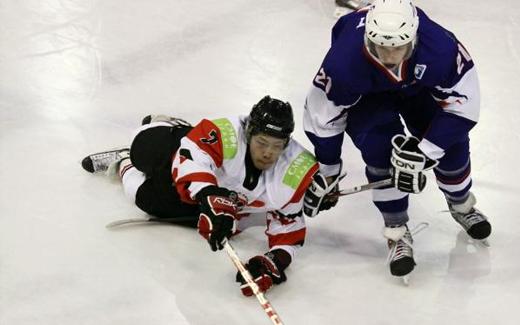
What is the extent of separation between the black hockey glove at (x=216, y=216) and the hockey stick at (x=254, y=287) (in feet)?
0.14

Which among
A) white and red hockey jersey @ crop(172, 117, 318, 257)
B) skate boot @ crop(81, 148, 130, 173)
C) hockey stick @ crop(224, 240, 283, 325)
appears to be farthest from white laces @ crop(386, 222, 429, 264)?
skate boot @ crop(81, 148, 130, 173)

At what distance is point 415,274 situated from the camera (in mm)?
2885

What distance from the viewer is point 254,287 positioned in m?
2.59

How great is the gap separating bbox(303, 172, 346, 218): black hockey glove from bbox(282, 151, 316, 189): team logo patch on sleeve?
44 millimetres

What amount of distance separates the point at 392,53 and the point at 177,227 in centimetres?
100

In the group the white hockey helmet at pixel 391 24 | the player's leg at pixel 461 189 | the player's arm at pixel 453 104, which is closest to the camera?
the white hockey helmet at pixel 391 24

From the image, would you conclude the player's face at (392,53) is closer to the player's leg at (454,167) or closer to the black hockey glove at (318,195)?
the player's leg at (454,167)

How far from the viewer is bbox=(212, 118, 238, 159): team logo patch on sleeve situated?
8.99ft

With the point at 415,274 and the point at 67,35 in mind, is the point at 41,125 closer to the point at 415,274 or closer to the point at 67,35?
the point at 67,35

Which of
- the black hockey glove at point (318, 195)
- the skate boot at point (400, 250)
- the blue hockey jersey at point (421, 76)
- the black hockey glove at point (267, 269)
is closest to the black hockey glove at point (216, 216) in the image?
the black hockey glove at point (267, 269)

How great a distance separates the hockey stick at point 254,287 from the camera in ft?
8.20

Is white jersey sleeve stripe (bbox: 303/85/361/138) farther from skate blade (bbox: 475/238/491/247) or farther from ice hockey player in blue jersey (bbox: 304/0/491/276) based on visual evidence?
skate blade (bbox: 475/238/491/247)

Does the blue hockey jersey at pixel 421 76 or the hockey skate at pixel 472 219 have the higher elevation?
the blue hockey jersey at pixel 421 76

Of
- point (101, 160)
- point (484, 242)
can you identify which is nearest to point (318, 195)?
point (484, 242)
